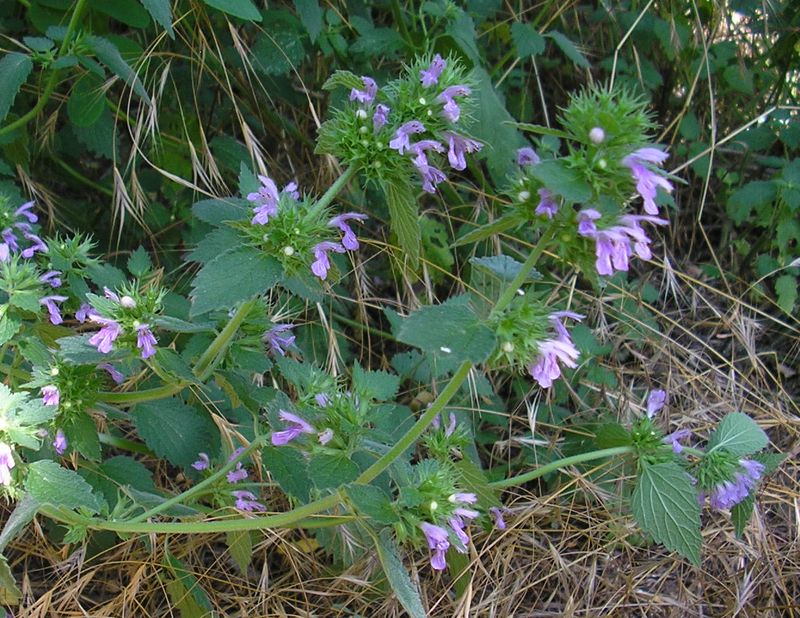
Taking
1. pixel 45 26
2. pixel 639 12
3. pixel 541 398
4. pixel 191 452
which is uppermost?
pixel 639 12

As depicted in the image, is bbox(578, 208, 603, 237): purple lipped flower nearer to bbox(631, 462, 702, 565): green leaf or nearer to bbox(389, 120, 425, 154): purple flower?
bbox(389, 120, 425, 154): purple flower

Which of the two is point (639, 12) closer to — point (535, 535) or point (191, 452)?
point (535, 535)

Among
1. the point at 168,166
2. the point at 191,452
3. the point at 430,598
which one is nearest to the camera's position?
the point at 191,452

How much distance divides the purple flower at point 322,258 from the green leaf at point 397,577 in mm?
371

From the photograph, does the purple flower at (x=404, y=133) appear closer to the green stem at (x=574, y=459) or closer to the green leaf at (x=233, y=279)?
the green leaf at (x=233, y=279)

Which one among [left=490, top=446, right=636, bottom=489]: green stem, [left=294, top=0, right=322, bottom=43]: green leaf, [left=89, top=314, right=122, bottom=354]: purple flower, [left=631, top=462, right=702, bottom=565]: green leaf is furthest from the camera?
[left=294, top=0, right=322, bottom=43]: green leaf

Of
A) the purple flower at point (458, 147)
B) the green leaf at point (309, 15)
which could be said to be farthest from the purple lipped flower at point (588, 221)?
the green leaf at point (309, 15)

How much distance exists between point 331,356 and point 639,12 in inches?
50.1

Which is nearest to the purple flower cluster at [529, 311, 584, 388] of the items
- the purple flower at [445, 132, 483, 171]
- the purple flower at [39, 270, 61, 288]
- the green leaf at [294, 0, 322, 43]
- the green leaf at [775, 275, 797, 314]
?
the purple flower at [445, 132, 483, 171]

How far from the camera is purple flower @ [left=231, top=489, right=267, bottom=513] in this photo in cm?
145

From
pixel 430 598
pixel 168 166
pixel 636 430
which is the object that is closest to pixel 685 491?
pixel 636 430

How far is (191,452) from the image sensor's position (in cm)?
137

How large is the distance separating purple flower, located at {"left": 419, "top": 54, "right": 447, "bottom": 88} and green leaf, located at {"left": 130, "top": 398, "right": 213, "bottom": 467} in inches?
25.0

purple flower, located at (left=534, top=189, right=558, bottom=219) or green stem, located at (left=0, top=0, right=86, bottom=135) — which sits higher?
purple flower, located at (left=534, top=189, right=558, bottom=219)
